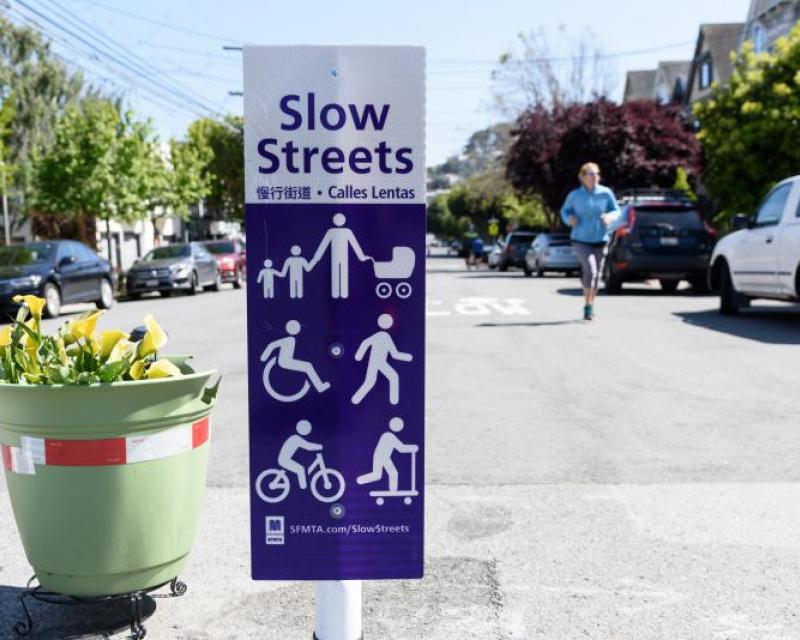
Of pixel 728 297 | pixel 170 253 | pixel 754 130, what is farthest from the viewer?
pixel 170 253

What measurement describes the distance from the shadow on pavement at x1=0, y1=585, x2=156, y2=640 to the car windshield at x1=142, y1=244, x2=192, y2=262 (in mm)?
23037

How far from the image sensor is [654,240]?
1836cm

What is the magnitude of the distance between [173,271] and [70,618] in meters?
22.0

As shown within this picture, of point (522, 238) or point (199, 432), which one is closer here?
point (199, 432)

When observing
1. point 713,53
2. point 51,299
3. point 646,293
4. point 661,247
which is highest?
point 713,53

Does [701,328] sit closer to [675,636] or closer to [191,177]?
[675,636]

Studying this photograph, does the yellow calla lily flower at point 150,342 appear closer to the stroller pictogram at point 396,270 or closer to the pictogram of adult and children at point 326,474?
the pictogram of adult and children at point 326,474

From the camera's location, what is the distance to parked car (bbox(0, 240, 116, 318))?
60.0 ft

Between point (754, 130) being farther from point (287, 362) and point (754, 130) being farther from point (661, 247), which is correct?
point (287, 362)

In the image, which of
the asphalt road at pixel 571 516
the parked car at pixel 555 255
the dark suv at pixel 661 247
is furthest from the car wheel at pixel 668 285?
the asphalt road at pixel 571 516

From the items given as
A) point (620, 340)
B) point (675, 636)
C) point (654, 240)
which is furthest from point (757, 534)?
point (654, 240)

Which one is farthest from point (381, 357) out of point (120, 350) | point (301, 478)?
point (120, 350)

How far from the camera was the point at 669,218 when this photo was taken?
61.2ft

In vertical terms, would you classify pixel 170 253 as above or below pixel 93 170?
below
